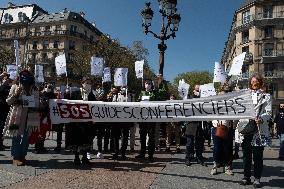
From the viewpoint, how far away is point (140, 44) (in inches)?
2162

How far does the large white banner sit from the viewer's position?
7406 mm

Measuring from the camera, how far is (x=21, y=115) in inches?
316

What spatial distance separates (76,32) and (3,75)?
78.5 m

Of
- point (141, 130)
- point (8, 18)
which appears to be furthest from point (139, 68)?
point (8, 18)

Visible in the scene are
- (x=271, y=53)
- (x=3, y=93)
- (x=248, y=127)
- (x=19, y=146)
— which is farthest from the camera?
(x=271, y=53)

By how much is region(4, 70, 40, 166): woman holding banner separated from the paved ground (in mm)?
379

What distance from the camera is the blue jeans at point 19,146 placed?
793 cm

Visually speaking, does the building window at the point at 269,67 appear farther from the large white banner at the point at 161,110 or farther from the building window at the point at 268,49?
the large white banner at the point at 161,110

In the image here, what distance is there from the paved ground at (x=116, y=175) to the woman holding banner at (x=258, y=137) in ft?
1.03

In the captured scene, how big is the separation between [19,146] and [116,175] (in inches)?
88.2

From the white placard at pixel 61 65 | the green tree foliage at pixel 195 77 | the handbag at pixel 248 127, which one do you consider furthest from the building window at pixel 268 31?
the handbag at pixel 248 127

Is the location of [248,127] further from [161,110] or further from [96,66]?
[96,66]

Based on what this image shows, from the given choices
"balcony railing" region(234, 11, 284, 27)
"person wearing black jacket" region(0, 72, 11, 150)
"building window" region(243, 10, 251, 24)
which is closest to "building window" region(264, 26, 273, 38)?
"balcony railing" region(234, 11, 284, 27)

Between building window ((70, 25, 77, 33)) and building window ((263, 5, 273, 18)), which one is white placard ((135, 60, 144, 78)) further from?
building window ((70, 25, 77, 33))
